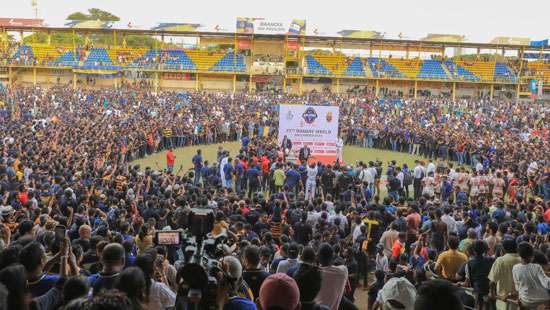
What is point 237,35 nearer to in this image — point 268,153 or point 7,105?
point 7,105

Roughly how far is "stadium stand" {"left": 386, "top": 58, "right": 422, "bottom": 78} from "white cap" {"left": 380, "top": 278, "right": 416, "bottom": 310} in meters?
47.4

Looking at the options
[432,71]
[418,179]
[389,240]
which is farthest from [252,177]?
[432,71]

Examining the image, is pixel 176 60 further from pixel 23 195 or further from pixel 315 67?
pixel 23 195

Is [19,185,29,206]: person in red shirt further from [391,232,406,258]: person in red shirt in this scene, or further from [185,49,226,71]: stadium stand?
[185,49,226,71]: stadium stand

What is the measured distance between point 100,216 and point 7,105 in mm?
23335

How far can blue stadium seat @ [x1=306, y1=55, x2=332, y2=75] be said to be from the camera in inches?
1962

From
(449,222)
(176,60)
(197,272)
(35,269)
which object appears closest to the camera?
(197,272)

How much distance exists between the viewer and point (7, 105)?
2959 cm

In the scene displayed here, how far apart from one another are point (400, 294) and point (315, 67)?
47.3 meters

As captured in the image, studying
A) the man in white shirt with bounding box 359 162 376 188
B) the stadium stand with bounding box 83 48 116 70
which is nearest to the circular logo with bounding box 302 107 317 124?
the man in white shirt with bounding box 359 162 376 188

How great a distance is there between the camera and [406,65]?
170 ft

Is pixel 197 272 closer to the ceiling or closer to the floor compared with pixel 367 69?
closer to the floor

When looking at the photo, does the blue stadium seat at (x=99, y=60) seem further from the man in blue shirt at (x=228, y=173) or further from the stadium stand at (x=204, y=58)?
the man in blue shirt at (x=228, y=173)

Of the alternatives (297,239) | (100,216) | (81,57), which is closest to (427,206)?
(297,239)
